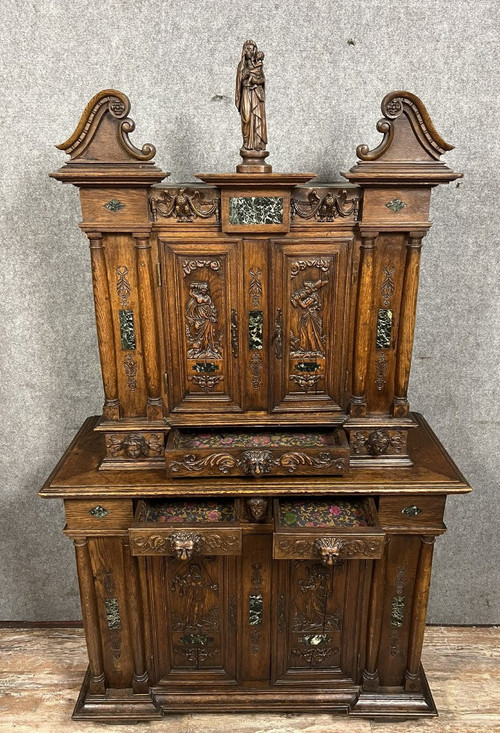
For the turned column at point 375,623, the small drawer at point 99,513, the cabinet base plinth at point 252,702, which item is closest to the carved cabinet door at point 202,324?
the small drawer at point 99,513

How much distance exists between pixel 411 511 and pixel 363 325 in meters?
0.85

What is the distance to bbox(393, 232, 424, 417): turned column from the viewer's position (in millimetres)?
2484

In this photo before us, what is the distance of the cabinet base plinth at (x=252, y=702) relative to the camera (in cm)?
293

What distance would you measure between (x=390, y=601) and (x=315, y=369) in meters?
1.16

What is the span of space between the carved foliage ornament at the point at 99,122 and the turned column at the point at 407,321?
1118 millimetres

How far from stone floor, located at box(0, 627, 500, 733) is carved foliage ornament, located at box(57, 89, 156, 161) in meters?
2.66

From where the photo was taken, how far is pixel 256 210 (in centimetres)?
243

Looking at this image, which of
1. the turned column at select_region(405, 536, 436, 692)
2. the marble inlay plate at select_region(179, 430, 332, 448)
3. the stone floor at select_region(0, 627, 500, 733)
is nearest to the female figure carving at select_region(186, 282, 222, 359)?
the marble inlay plate at select_region(179, 430, 332, 448)

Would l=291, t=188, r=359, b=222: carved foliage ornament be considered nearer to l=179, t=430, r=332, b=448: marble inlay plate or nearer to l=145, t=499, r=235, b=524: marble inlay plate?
l=179, t=430, r=332, b=448: marble inlay plate

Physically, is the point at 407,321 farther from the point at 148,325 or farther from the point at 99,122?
the point at 99,122

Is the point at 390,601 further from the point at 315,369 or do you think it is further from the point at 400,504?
the point at 315,369

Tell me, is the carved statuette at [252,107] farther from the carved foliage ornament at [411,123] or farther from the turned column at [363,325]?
the turned column at [363,325]

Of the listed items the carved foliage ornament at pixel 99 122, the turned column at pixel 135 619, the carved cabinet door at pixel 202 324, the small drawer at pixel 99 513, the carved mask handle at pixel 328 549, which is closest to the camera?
the carved foliage ornament at pixel 99 122

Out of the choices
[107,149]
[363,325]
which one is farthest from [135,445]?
[107,149]
